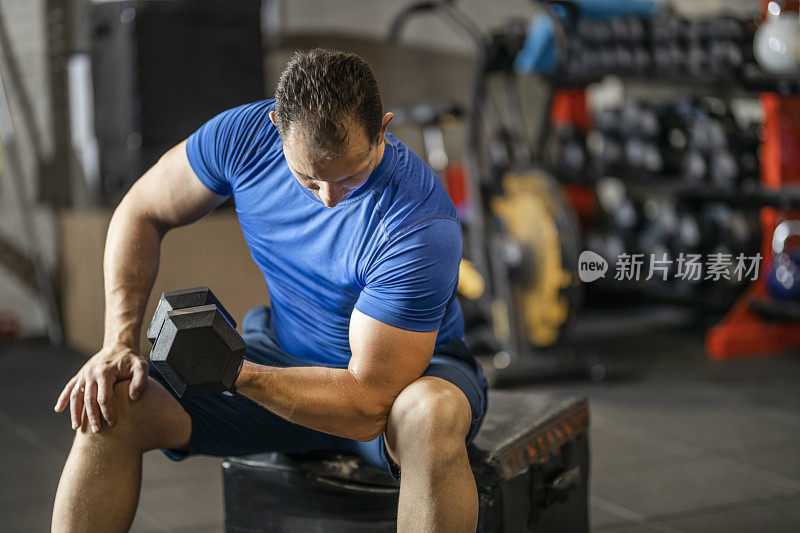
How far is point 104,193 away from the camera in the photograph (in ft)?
12.5

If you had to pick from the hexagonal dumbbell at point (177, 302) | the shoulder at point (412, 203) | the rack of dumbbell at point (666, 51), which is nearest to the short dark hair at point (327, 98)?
the shoulder at point (412, 203)

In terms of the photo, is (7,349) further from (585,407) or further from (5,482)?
(585,407)

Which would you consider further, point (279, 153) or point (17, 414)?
point (17, 414)

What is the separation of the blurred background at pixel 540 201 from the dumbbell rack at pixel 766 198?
0.01 metres

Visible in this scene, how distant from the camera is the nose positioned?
1260mm

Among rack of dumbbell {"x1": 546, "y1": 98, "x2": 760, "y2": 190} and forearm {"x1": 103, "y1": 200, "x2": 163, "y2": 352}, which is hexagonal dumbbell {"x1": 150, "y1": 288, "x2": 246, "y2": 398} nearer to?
forearm {"x1": 103, "y1": 200, "x2": 163, "y2": 352}

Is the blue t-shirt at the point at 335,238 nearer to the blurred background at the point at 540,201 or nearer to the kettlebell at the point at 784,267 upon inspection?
the blurred background at the point at 540,201

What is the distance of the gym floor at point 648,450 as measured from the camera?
6.90 feet

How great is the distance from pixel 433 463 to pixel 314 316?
1.08 ft

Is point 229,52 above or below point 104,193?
above

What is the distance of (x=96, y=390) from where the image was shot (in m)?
1.31

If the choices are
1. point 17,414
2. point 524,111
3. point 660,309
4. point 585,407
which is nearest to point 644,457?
point 585,407

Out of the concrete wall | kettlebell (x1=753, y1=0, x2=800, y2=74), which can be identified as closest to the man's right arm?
kettlebell (x1=753, y1=0, x2=800, y2=74)

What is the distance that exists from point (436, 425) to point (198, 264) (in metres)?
2.46
